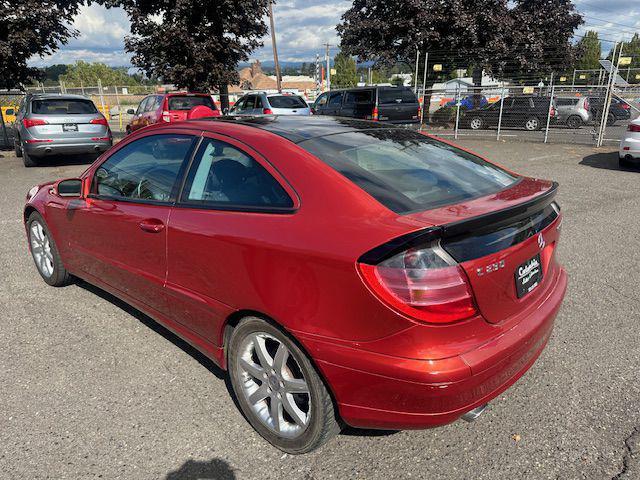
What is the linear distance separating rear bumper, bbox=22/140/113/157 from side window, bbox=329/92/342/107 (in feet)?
27.7

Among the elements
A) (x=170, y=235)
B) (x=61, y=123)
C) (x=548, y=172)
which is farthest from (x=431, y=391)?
(x=61, y=123)

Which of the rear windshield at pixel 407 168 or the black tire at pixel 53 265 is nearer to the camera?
the rear windshield at pixel 407 168

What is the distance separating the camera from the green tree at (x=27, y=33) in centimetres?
1373

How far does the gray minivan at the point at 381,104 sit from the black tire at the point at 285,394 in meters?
14.0

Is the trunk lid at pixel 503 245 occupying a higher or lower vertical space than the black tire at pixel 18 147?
higher

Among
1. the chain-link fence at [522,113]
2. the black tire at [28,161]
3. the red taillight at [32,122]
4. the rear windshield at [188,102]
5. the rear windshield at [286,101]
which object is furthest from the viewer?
the chain-link fence at [522,113]

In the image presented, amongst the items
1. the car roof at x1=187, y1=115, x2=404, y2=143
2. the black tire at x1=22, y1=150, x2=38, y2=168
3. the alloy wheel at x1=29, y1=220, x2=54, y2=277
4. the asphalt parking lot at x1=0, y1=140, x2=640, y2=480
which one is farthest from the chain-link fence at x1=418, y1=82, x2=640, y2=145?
the alloy wheel at x1=29, y1=220, x2=54, y2=277

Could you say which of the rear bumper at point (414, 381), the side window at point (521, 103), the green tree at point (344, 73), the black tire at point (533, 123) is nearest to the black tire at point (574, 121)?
the black tire at point (533, 123)

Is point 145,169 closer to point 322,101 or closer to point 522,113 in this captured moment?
point 322,101

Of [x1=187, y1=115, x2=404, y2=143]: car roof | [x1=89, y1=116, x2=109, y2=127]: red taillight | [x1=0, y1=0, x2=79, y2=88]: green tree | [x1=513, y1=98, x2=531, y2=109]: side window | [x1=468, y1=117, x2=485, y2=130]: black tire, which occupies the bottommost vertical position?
[x1=468, y1=117, x2=485, y2=130]: black tire

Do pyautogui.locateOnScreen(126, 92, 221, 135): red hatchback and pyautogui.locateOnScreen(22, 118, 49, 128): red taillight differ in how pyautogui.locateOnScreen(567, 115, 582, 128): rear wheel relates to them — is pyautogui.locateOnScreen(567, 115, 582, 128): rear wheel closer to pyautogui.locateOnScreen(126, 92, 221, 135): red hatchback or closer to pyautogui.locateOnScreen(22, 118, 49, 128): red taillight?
pyautogui.locateOnScreen(126, 92, 221, 135): red hatchback

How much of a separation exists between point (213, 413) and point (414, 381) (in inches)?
51.3

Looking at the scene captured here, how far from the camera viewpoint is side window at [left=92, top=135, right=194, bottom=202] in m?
2.82

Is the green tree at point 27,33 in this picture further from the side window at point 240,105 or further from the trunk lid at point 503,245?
the trunk lid at point 503,245
